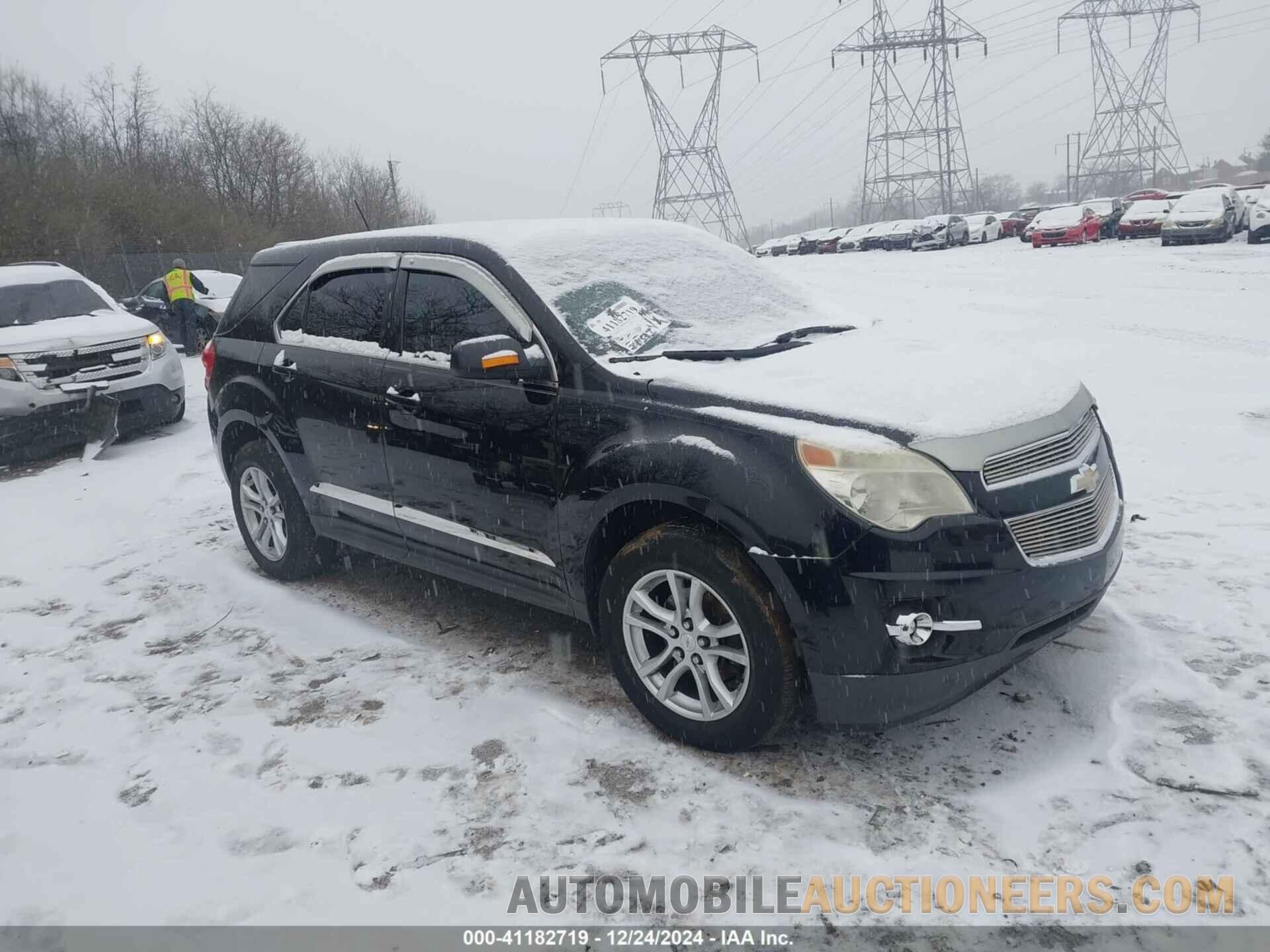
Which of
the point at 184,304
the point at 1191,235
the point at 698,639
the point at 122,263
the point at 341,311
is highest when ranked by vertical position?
the point at 122,263

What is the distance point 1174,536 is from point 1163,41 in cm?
6760

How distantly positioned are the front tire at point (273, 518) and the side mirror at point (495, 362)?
1.91 m

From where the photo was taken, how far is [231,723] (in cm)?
373

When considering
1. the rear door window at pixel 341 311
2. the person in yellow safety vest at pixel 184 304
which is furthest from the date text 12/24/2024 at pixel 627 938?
the person in yellow safety vest at pixel 184 304

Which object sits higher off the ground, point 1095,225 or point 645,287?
point 645,287

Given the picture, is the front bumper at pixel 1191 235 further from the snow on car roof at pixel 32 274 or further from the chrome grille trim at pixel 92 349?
the snow on car roof at pixel 32 274

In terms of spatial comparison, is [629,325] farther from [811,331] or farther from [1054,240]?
[1054,240]

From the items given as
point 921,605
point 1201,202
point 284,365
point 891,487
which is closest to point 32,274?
point 284,365

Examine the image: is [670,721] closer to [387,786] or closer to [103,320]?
[387,786]

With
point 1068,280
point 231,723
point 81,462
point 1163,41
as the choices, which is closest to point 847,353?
point 231,723

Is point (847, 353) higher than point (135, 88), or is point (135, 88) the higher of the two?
point (135, 88)

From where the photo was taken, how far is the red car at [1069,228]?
30.1 meters

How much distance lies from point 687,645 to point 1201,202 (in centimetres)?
2804

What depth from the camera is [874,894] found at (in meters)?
2.57
